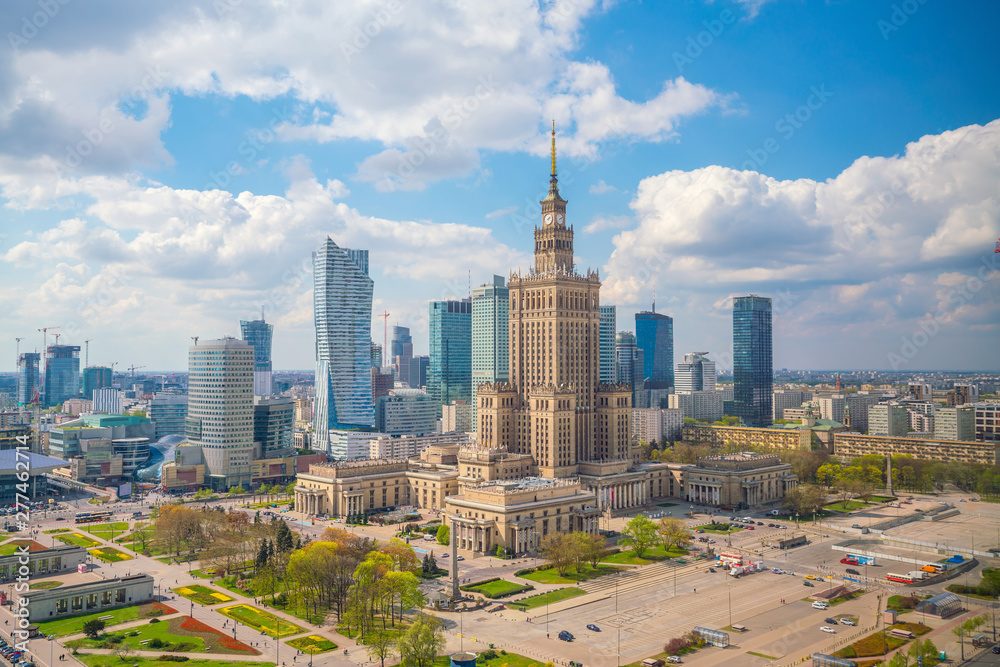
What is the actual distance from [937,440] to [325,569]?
163 m

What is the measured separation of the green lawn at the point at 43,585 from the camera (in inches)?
3833

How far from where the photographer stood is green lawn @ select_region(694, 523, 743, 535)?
451 ft

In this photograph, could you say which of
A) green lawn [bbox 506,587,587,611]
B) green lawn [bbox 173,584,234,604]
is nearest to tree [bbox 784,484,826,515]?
green lawn [bbox 506,587,587,611]

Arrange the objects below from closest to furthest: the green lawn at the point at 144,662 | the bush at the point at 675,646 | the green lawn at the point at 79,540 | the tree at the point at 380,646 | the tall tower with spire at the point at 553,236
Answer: the tree at the point at 380,646 → the green lawn at the point at 144,662 → the bush at the point at 675,646 → the green lawn at the point at 79,540 → the tall tower with spire at the point at 553,236

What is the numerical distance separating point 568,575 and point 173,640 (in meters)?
50.1

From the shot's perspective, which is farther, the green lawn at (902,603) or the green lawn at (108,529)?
the green lawn at (108,529)

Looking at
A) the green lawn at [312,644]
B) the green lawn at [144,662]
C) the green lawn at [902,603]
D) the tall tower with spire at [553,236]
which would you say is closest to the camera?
the green lawn at [144,662]

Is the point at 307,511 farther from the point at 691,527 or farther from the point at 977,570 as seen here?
the point at 977,570

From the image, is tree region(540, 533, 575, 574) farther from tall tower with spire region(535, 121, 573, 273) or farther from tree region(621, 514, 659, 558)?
tall tower with spire region(535, 121, 573, 273)

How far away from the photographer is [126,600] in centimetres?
9606

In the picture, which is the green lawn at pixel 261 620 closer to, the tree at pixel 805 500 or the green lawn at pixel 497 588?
the green lawn at pixel 497 588

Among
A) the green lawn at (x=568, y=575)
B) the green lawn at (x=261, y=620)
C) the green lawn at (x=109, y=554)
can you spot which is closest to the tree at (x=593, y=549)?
the green lawn at (x=568, y=575)

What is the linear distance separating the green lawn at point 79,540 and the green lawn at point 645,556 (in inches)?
3185

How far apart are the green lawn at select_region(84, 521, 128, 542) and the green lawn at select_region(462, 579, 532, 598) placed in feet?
223
